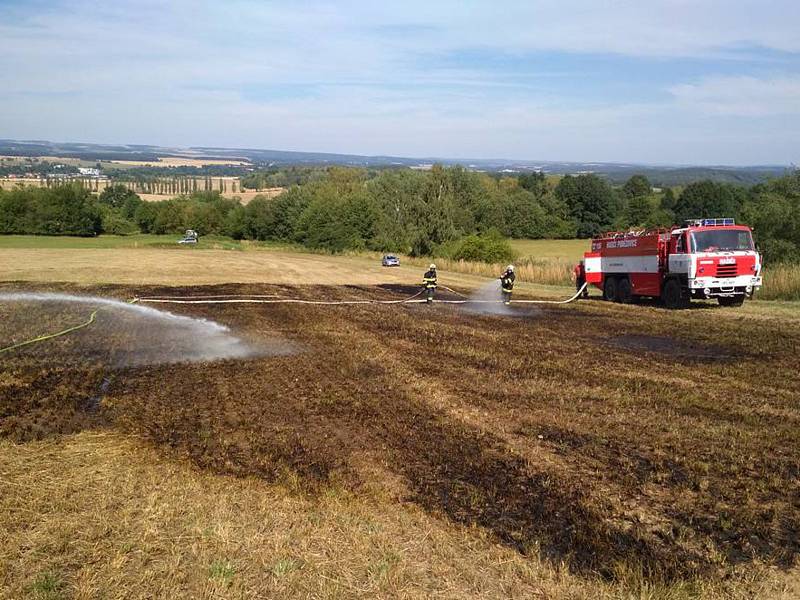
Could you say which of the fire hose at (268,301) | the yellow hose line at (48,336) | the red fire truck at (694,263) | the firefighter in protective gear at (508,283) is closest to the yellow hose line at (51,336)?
the yellow hose line at (48,336)

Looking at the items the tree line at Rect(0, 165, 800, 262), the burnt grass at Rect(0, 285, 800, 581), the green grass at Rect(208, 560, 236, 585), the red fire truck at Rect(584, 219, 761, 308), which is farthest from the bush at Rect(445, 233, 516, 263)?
the green grass at Rect(208, 560, 236, 585)

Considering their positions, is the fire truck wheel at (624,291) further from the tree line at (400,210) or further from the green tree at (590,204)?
the green tree at (590,204)

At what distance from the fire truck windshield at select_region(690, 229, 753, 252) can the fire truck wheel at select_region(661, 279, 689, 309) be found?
1.31m

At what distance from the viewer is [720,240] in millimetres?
20016

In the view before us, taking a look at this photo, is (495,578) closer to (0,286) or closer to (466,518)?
(466,518)

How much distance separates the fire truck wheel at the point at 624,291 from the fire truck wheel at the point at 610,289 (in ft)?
0.73

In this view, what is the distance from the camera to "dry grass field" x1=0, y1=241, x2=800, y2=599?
5.04 metres

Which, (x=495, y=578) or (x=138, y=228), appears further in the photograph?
(x=138, y=228)

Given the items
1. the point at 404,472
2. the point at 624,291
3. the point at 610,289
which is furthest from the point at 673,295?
the point at 404,472

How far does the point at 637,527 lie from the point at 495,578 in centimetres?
149

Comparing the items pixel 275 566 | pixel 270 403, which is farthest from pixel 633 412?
pixel 275 566

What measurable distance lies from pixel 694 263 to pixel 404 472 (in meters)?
15.3

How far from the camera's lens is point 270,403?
961cm

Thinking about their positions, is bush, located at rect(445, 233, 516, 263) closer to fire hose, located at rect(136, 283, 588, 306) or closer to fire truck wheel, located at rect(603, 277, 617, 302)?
fire truck wheel, located at rect(603, 277, 617, 302)
